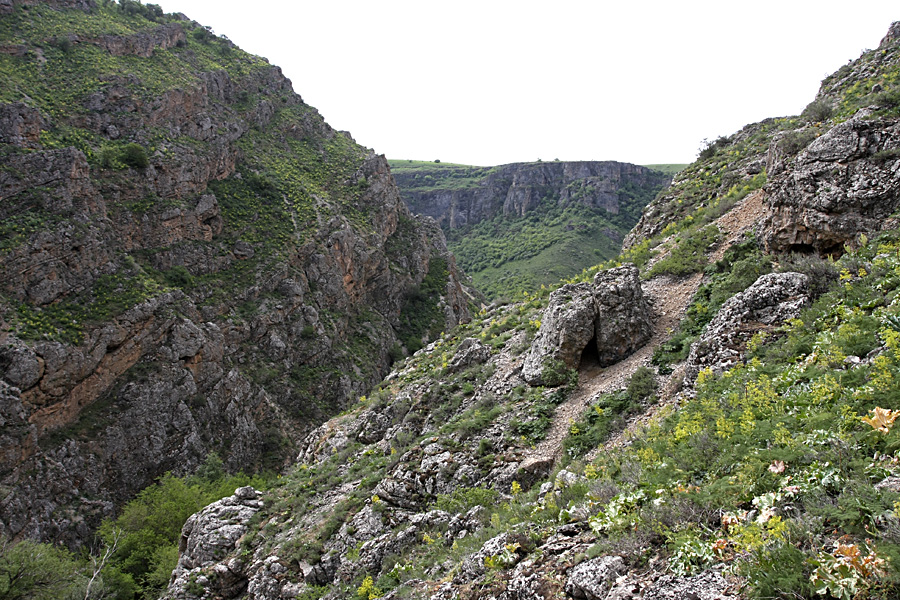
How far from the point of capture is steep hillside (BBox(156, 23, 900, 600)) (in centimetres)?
461

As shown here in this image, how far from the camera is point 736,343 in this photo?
9203mm

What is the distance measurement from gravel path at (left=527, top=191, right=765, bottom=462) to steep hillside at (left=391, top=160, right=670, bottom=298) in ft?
175

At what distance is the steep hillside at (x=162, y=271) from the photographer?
83.7 ft

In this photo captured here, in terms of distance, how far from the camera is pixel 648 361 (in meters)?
11.7

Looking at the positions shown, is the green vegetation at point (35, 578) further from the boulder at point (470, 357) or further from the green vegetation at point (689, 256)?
the green vegetation at point (689, 256)

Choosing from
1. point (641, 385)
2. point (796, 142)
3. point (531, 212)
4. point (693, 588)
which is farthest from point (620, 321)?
point (531, 212)

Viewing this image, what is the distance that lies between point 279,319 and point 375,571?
29399 millimetres

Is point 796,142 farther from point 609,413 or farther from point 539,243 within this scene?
point 539,243

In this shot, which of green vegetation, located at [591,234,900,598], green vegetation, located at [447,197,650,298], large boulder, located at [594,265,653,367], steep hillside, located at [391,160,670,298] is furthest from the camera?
steep hillside, located at [391,160,670,298]

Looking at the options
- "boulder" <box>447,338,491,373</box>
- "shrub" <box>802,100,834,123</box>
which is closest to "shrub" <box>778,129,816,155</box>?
"shrub" <box>802,100,834,123</box>

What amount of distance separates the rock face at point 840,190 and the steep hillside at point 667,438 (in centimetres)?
5

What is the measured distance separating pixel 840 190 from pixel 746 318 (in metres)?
3.85

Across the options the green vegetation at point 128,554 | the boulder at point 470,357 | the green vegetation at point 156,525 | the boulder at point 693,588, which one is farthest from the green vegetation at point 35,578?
the boulder at point 693,588

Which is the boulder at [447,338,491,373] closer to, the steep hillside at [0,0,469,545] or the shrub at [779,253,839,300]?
the shrub at [779,253,839,300]
